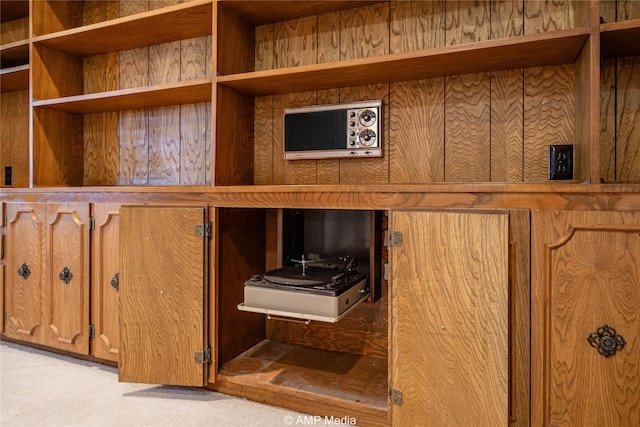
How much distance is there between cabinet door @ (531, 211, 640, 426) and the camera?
3.37 feet

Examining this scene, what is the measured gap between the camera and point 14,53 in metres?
2.41

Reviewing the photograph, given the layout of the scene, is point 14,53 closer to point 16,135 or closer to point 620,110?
point 16,135

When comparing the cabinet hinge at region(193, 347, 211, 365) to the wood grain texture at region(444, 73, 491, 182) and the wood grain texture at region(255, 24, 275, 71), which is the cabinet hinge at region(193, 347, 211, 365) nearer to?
the wood grain texture at region(444, 73, 491, 182)

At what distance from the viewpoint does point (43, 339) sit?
6.41 feet

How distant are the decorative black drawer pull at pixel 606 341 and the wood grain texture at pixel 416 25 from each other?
123 centimetres

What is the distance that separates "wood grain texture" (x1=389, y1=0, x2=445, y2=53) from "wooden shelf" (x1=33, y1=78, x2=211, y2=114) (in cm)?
87

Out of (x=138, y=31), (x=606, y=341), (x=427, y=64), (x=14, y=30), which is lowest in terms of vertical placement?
(x=606, y=341)

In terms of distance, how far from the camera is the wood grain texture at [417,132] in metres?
1.66

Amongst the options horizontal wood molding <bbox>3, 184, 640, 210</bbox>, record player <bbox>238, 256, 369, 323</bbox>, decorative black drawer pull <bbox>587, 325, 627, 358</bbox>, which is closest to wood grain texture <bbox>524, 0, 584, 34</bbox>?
horizontal wood molding <bbox>3, 184, 640, 210</bbox>

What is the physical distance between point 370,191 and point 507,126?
27.1 inches

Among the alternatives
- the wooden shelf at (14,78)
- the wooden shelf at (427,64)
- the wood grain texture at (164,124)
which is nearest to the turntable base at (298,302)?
the wooden shelf at (427,64)

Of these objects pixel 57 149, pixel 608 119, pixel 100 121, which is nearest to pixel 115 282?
pixel 57 149

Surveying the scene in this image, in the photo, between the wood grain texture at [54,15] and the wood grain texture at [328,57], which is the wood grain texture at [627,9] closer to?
the wood grain texture at [328,57]

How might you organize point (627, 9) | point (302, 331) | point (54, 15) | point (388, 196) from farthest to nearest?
1. point (54, 15)
2. point (302, 331)
3. point (627, 9)
4. point (388, 196)
